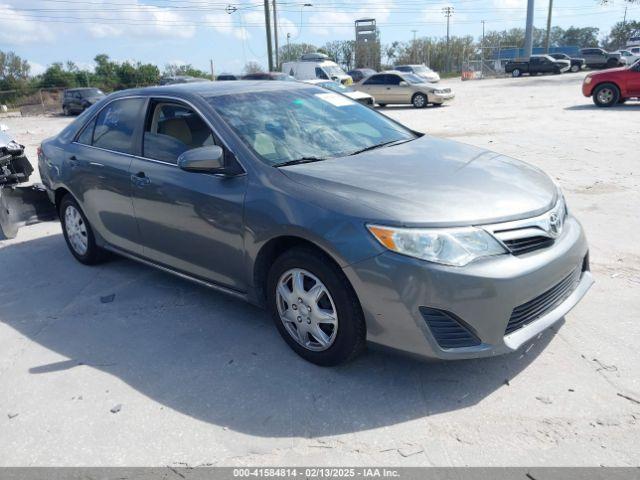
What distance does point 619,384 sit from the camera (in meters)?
3.07

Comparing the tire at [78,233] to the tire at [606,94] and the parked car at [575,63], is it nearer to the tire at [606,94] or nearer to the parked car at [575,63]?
the tire at [606,94]

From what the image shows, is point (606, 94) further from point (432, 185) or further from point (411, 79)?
point (432, 185)

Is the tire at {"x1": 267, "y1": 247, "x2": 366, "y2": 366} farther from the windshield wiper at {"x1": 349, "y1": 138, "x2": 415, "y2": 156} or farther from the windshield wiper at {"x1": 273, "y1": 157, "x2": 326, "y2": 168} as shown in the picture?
the windshield wiper at {"x1": 349, "y1": 138, "x2": 415, "y2": 156}

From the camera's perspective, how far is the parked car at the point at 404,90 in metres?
22.7

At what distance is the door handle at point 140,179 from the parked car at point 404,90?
19966 mm

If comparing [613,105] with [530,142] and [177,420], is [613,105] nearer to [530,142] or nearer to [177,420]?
[530,142]

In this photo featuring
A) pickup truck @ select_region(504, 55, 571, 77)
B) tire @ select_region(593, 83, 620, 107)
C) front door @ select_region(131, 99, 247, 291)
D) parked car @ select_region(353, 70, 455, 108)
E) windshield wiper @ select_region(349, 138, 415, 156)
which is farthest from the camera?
pickup truck @ select_region(504, 55, 571, 77)

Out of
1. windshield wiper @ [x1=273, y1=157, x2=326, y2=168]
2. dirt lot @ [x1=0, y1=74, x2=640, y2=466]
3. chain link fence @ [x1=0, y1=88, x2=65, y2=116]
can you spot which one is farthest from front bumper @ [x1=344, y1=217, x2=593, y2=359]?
chain link fence @ [x1=0, y1=88, x2=65, y2=116]

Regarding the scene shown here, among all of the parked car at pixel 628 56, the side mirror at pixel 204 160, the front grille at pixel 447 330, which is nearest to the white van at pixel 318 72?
the side mirror at pixel 204 160

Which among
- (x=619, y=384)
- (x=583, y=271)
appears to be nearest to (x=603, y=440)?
(x=619, y=384)

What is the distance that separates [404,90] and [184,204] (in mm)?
20453

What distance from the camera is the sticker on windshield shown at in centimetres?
455

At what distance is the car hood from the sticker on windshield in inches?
31.1

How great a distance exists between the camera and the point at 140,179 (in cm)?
429
